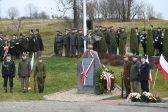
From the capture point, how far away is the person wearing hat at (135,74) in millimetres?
25328

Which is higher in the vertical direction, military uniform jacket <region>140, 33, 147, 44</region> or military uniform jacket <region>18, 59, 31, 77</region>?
military uniform jacket <region>140, 33, 147, 44</region>

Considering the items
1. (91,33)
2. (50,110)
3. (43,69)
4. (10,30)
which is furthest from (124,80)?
(10,30)

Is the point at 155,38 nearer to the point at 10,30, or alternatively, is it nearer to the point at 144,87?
the point at 144,87

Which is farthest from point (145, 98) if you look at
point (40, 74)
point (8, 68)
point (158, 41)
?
point (158, 41)

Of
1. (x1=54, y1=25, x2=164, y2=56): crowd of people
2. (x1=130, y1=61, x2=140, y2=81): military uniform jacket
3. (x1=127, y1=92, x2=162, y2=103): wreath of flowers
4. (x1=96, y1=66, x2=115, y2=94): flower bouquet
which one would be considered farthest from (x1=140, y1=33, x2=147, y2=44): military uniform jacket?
(x1=127, y1=92, x2=162, y2=103): wreath of flowers

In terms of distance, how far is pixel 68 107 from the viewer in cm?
2200

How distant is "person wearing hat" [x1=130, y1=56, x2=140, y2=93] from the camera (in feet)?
83.1

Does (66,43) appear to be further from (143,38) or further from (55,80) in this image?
(55,80)

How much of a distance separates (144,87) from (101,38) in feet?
36.9

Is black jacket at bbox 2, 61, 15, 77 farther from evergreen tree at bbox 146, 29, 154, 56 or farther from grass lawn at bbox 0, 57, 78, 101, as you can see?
evergreen tree at bbox 146, 29, 154, 56

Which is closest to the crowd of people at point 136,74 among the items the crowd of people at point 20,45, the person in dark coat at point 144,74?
the person in dark coat at point 144,74

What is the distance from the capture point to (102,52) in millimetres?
36312

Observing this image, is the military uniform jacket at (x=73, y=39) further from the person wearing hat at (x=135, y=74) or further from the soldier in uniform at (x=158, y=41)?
the person wearing hat at (x=135, y=74)

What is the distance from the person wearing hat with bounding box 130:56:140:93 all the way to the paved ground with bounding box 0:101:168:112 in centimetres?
232
